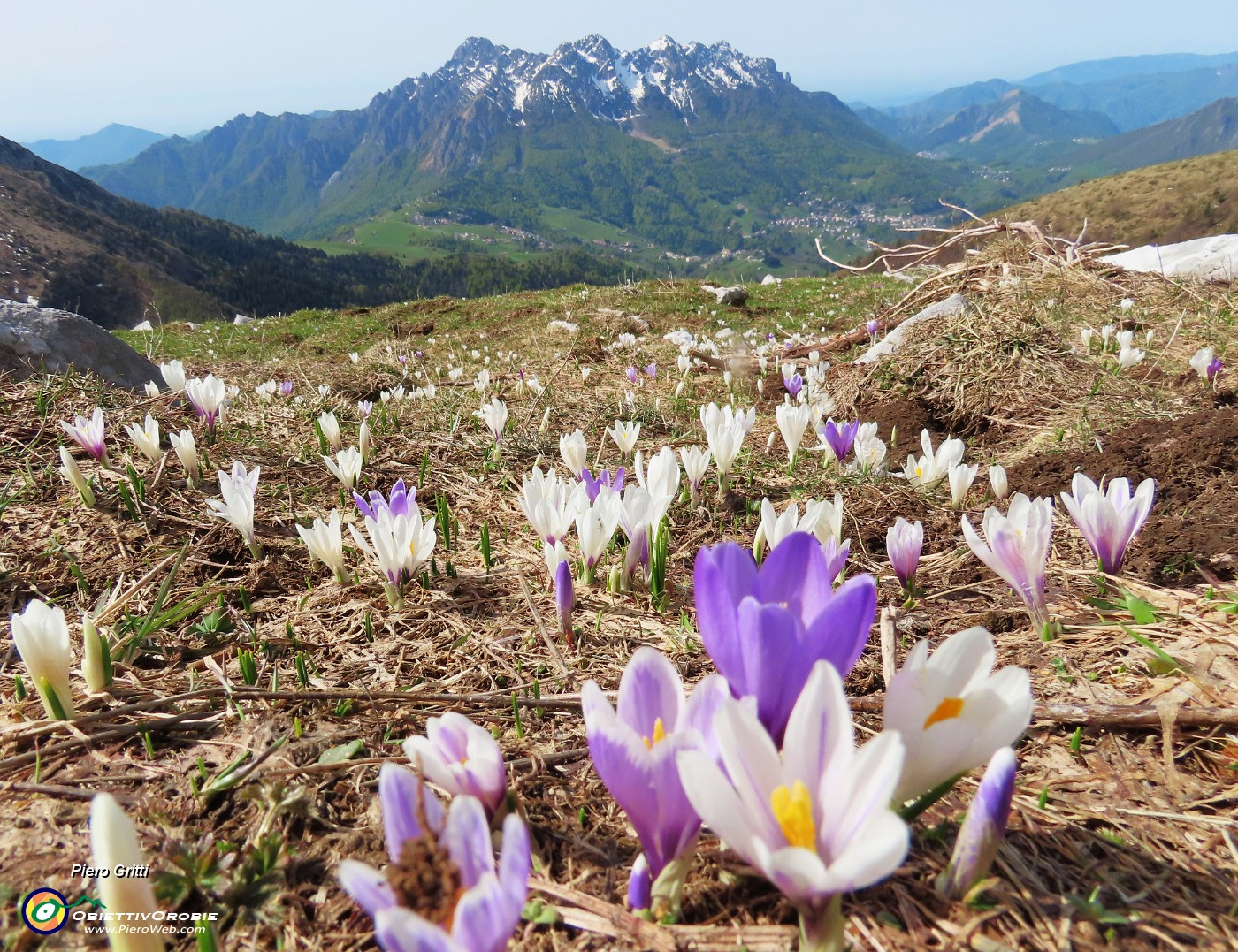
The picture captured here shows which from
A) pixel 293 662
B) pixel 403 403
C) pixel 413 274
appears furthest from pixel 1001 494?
pixel 413 274

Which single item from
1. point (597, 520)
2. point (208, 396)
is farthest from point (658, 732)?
point (208, 396)

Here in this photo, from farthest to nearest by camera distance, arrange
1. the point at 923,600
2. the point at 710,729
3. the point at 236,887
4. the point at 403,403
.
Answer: the point at 403,403, the point at 923,600, the point at 236,887, the point at 710,729

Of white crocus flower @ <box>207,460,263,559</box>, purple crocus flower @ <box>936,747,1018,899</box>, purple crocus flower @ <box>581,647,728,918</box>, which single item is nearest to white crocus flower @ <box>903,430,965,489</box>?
purple crocus flower @ <box>936,747,1018,899</box>

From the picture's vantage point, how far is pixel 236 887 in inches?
40.8

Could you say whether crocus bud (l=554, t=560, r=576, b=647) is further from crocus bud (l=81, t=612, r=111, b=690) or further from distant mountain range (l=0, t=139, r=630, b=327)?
distant mountain range (l=0, t=139, r=630, b=327)

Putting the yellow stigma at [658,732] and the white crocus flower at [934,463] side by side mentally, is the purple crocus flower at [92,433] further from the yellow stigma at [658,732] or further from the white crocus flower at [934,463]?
the white crocus flower at [934,463]

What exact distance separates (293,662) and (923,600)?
1795 millimetres

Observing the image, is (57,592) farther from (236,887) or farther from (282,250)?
(282,250)

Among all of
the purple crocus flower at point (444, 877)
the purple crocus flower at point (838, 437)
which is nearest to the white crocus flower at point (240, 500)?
the purple crocus flower at point (444, 877)

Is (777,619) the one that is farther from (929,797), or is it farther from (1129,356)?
(1129,356)

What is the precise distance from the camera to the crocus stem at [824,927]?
0.78 m

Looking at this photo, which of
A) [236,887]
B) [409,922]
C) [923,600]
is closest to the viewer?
[409,922]

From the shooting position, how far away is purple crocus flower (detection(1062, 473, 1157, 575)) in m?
1.67

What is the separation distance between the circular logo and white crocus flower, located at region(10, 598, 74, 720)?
1.63ft
